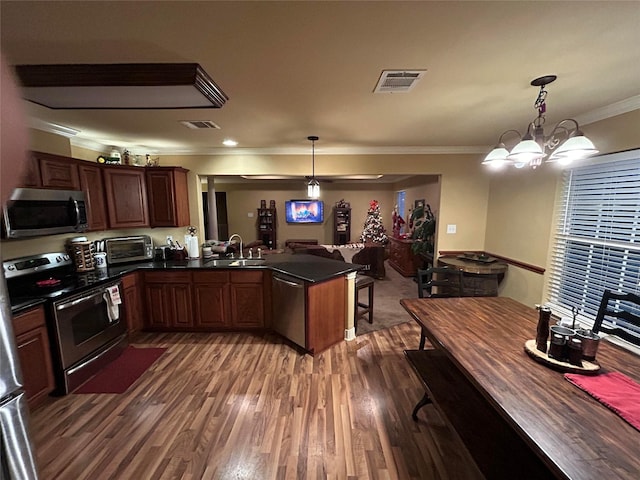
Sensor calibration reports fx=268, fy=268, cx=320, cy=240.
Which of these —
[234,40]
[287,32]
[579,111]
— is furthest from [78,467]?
[579,111]

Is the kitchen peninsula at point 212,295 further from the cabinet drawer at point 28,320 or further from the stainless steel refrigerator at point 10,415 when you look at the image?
the stainless steel refrigerator at point 10,415

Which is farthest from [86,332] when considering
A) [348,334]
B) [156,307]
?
[348,334]

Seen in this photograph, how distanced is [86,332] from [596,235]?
4.89 m

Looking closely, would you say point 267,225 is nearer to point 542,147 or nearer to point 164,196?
point 164,196

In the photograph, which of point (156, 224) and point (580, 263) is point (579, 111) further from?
point (156, 224)

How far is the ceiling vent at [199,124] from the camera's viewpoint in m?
2.68

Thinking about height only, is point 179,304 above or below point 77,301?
below

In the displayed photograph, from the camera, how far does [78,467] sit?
171cm

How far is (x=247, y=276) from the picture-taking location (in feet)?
10.9

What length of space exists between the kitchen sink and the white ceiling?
5.65 feet

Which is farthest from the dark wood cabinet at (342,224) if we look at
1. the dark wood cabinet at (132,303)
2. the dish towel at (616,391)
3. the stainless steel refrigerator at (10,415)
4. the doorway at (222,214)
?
the stainless steel refrigerator at (10,415)

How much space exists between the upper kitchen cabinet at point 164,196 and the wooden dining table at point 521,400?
3290 millimetres

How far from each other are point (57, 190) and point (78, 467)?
2.39 m

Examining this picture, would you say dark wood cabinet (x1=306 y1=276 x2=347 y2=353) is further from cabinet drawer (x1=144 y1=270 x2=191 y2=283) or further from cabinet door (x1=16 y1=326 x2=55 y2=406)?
cabinet door (x1=16 y1=326 x2=55 y2=406)
